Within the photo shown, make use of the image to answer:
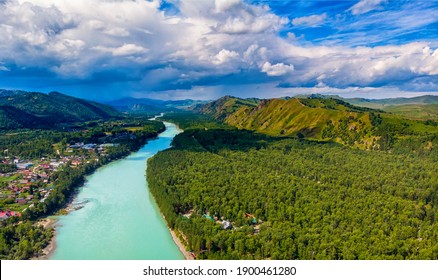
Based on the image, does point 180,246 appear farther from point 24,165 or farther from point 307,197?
point 24,165

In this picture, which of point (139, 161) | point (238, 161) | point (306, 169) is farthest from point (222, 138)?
point (306, 169)

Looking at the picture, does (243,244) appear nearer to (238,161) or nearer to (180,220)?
(180,220)

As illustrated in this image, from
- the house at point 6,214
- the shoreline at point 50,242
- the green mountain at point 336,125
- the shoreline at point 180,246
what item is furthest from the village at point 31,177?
the green mountain at point 336,125

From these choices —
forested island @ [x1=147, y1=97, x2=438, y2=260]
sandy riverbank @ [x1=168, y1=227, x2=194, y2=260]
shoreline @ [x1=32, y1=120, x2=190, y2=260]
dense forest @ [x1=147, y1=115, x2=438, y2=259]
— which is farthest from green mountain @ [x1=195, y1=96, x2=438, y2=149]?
shoreline @ [x1=32, y1=120, x2=190, y2=260]

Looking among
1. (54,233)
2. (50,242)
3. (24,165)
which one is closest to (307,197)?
(50,242)

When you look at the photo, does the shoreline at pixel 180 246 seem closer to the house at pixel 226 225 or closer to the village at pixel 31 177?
the house at pixel 226 225

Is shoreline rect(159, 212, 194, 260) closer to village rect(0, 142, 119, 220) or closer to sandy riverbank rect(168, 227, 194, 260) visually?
sandy riverbank rect(168, 227, 194, 260)
